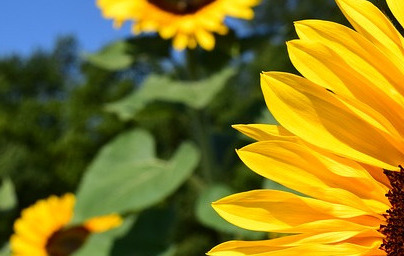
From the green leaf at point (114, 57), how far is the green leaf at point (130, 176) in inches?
12.5

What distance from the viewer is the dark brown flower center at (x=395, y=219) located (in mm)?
925

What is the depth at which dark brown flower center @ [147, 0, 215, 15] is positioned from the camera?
2.83 meters

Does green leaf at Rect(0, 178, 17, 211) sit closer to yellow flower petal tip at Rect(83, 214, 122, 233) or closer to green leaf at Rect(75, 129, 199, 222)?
green leaf at Rect(75, 129, 199, 222)

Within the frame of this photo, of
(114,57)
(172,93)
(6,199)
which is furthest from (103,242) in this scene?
(114,57)

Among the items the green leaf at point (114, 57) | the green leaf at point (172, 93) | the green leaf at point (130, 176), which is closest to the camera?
the green leaf at point (130, 176)

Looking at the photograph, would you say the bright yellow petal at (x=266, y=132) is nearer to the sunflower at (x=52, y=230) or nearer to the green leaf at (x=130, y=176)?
the green leaf at (x=130, y=176)

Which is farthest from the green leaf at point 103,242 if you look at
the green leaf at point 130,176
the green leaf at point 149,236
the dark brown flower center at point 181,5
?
the dark brown flower center at point 181,5

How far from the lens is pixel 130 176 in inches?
97.3

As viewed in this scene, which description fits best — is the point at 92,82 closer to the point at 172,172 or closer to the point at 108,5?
the point at 108,5

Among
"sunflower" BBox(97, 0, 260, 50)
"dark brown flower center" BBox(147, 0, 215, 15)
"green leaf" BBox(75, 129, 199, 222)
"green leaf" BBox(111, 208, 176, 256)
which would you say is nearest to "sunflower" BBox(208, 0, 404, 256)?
"green leaf" BBox(75, 129, 199, 222)

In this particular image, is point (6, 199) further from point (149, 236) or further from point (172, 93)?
point (172, 93)

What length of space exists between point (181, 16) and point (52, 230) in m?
0.93

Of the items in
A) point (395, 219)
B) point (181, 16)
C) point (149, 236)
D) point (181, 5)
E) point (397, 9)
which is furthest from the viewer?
point (181, 5)

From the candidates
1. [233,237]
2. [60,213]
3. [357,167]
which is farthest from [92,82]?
[357,167]
